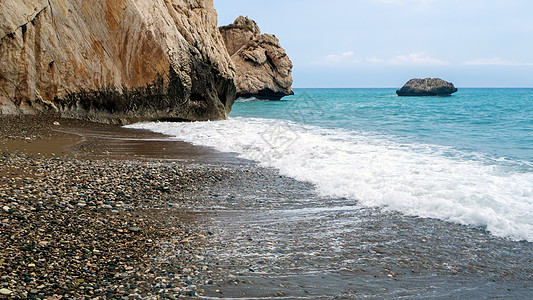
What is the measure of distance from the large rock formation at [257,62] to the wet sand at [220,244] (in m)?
55.3

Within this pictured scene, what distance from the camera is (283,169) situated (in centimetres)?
946

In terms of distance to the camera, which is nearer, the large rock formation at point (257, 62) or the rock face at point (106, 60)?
the rock face at point (106, 60)

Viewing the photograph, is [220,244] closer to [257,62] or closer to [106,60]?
[106,60]

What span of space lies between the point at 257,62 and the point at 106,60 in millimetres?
45438

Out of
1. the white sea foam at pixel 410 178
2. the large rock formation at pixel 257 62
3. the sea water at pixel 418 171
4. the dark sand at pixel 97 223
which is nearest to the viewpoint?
the dark sand at pixel 97 223

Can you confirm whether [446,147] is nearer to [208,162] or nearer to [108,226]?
[208,162]

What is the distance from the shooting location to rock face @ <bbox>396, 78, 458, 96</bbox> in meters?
92.2

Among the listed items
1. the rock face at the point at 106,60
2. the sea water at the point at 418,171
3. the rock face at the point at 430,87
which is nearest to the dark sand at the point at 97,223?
the sea water at the point at 418,171

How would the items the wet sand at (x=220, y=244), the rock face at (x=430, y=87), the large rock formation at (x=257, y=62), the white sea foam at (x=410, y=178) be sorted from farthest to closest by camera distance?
the rock face at (x=430, y=87) < the large rock formation at (x=257, y=62) < the white sea foam at (x=410, y=178) < the wet sand at (x=220, y=244)

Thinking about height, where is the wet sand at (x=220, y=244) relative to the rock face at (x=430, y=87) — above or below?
below

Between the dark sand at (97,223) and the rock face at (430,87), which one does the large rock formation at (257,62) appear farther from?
the dark sand at (97,223)

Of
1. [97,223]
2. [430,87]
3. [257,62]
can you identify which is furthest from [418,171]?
[430,87]

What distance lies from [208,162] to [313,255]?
5.78 meters

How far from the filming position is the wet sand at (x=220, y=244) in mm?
3820
